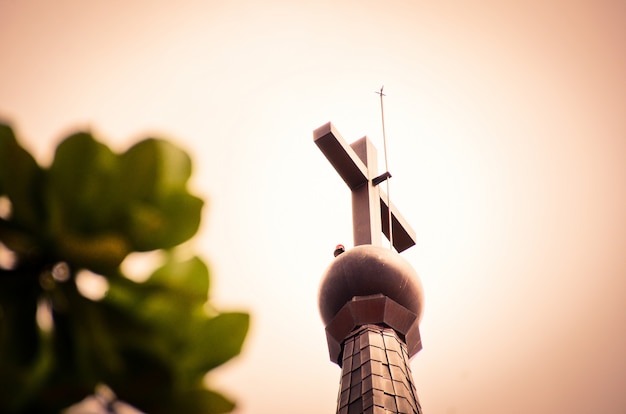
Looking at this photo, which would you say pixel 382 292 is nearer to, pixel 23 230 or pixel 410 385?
pixel 410 385

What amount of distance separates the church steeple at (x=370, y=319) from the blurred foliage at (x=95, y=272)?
28.4ft

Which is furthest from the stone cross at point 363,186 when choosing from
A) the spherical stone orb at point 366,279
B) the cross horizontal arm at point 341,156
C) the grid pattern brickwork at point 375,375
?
the grid pattern brickwork at point 375,375

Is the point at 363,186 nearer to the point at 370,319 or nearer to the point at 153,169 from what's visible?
the point at 370,319

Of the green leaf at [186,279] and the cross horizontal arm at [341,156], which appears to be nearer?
the green leaf at [186,279]

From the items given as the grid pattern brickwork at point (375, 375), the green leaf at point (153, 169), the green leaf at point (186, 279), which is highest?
the grid pattern brickwork at point (375, 375)

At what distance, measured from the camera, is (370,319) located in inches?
424

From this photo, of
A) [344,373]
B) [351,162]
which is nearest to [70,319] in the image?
[344,373]

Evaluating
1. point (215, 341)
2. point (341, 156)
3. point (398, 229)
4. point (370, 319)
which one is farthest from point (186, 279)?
point (398, 229)

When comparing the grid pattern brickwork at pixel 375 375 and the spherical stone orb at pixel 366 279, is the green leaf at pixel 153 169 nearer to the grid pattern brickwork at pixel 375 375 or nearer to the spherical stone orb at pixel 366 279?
the grid pattern brickwork at pixel 375 375

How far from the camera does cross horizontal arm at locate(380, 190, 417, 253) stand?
13047mm

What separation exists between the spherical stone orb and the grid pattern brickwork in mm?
472

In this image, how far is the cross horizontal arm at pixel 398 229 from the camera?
13.0 metres

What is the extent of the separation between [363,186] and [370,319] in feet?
8.34

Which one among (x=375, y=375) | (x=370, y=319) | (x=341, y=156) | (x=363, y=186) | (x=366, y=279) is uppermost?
(x=341, y=156)
